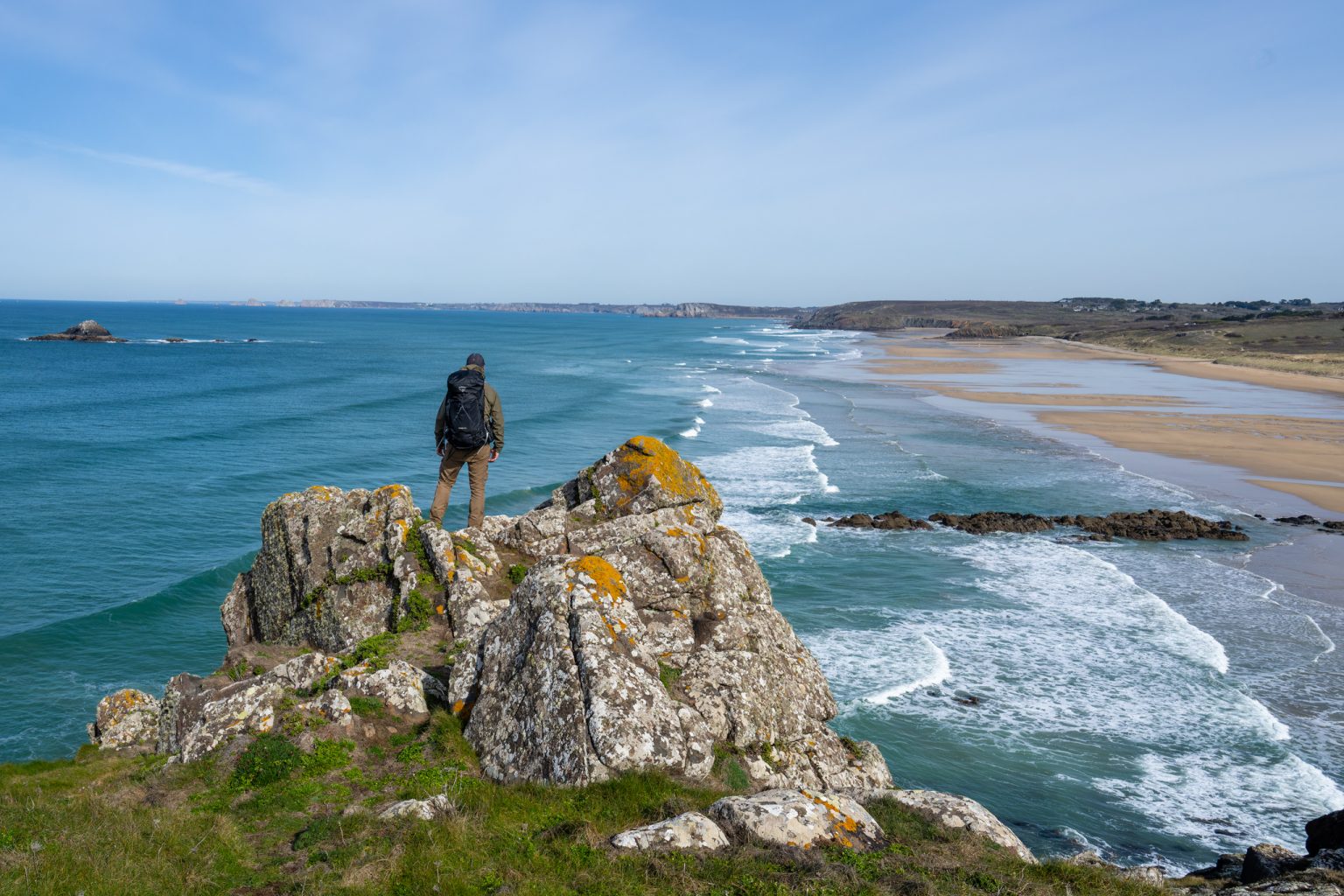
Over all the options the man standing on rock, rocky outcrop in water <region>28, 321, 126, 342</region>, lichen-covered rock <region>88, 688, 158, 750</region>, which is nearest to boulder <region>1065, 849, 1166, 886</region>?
the man standing on rock

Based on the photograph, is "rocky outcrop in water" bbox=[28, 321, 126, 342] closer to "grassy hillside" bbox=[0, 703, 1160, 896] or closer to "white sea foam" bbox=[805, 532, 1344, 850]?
"white sea foam" bbox=[805, 532, 1344, 850]

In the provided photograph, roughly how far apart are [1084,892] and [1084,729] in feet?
33.9

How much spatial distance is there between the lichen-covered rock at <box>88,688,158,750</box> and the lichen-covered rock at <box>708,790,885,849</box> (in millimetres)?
9122

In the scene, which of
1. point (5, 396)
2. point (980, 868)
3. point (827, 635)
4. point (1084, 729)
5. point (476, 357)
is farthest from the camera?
point (5, 396)

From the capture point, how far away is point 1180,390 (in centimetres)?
6675

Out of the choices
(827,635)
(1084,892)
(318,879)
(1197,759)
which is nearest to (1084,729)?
(1197,759)

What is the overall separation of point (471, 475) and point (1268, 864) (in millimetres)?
11052

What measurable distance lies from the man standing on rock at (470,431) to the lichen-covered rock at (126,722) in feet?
16.2

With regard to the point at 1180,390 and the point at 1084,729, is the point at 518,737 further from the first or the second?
the point at 1180,390

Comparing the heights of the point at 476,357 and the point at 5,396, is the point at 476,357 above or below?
above

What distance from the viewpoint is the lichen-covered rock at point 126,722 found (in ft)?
38.4

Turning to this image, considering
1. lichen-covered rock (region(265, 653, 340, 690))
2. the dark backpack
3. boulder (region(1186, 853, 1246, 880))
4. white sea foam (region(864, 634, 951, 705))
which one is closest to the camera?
boulder (region(1186, 853, 1246, 880))

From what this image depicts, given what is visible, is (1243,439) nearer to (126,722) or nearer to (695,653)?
A: (695,653)

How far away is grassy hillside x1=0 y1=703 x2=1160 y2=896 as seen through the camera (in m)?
5.88
